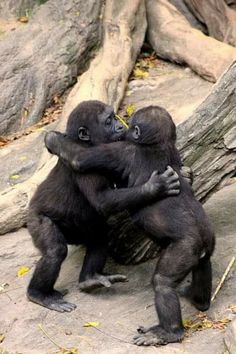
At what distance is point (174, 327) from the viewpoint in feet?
17.6

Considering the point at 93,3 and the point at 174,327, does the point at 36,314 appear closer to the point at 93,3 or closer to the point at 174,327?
the point at 174,327

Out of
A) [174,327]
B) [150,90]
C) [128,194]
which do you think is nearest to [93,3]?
[150,90]

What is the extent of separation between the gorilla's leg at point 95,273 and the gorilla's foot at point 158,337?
2.54 feet

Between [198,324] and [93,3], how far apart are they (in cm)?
619

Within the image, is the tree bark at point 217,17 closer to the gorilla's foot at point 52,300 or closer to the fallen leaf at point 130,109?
the fallen leaf at point 130,109

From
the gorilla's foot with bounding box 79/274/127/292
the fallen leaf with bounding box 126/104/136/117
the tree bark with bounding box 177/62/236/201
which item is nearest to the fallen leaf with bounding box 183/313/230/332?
the gorilla's foot with bounding box 79/274/127/292

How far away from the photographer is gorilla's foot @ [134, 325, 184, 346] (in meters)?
5.35

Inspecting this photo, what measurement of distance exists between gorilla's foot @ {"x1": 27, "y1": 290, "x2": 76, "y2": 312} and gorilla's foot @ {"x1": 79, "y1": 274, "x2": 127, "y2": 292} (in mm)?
199

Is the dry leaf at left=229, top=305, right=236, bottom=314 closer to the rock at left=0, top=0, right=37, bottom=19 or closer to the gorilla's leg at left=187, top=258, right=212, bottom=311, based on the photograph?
the gorilla's leg at left=187, top=258, right=212, bottom=311

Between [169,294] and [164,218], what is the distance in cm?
56

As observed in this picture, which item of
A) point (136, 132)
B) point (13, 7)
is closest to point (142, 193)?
point (136, 132)

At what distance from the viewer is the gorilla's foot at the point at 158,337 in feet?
17.6

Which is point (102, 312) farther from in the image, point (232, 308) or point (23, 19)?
point (23, 19)

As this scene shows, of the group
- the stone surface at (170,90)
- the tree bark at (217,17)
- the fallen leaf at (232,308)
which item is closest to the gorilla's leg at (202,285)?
the fallen leaf at (232,308)
